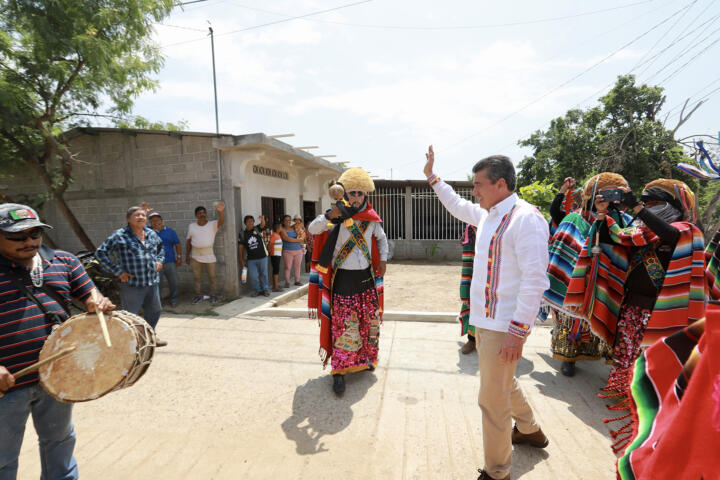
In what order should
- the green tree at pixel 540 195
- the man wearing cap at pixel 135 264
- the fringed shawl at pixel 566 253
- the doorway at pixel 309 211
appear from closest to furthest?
1. the fringed shawl at pixel 566 253
2. the man wearing cap at pixel 135 264
3. the green tree at pixel 540 195
4. the doorway at pixel 309 211

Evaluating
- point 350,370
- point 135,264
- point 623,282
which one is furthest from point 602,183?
point 135,264

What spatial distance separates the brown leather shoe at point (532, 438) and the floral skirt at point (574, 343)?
1.41 meters

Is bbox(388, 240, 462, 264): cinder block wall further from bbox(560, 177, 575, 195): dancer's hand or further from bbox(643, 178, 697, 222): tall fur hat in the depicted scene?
bbox(643, 178, 697, 222): tall fur hat

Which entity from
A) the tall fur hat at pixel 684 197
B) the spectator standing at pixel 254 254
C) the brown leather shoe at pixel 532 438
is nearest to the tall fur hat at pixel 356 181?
the brown leather shoe at pixel 532 438

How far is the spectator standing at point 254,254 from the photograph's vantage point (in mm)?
6973

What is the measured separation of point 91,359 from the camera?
1920 mm

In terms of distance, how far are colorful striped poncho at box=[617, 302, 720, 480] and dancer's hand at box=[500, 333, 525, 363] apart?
0.66 m

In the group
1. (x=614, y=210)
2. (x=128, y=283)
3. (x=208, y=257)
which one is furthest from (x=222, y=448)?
(x=208, y=257)

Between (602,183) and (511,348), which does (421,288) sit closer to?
(602,183)

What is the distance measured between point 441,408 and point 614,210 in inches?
91.4

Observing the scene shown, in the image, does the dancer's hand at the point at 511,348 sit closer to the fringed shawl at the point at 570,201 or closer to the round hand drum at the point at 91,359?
the round hand drum at the point at 91,359

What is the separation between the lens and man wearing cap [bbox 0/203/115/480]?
5.69ft

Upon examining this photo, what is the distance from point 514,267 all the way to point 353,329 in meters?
1.85

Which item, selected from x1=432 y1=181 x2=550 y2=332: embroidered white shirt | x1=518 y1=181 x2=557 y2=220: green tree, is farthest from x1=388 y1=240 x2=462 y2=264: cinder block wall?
x1=432 y1=181 x2=550 y2=332: embroidered white shirt
